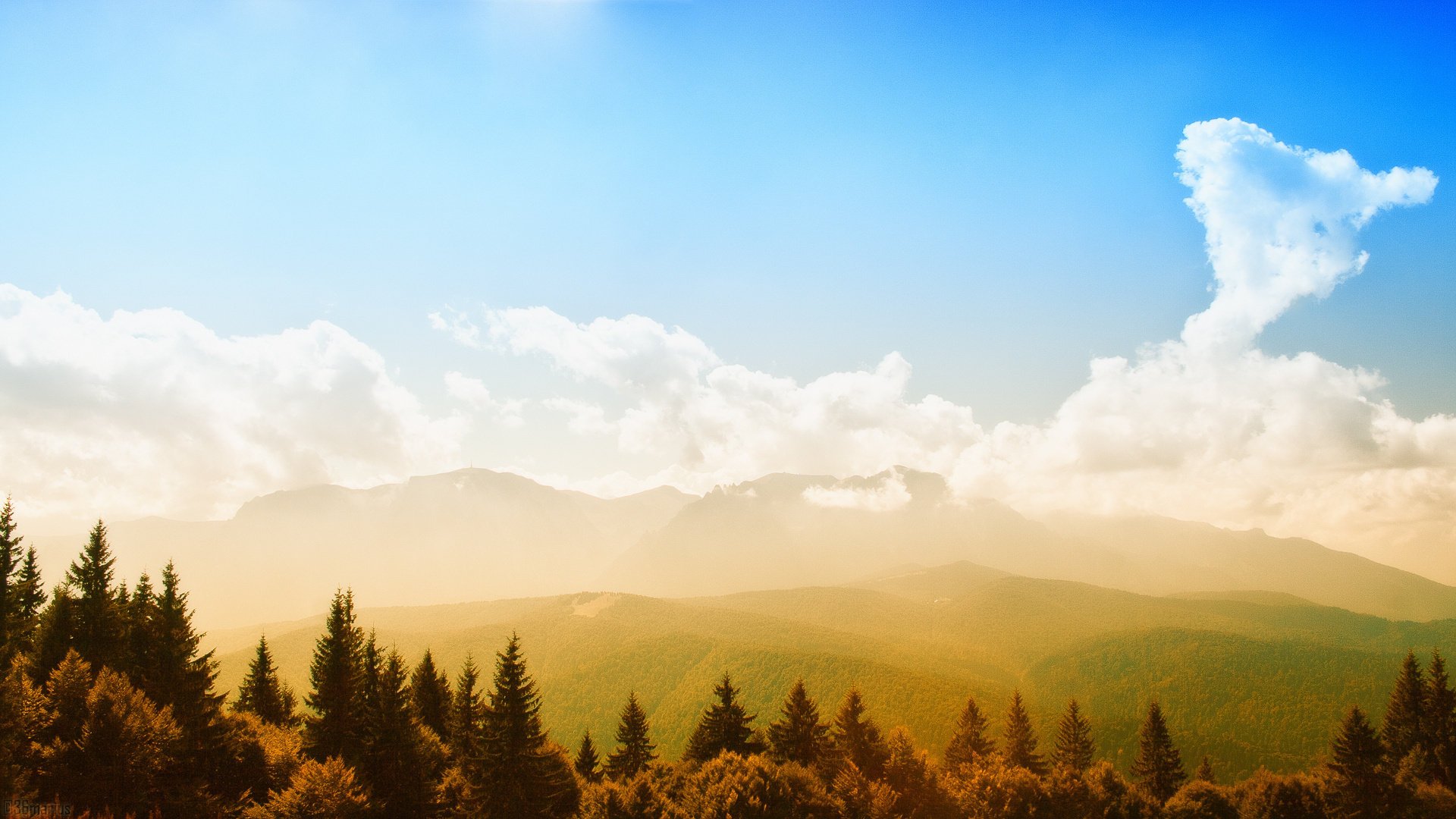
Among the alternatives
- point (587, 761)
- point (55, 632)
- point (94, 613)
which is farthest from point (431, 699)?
point (55, 632)

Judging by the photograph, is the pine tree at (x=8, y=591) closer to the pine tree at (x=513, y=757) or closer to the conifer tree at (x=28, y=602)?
the conifer tree at (x=28, y=602)

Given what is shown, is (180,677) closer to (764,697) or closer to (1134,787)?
(1134,787)

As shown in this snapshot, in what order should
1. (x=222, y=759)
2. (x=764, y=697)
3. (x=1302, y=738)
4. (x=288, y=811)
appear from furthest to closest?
(x=764, y=697) < (x=1302, y=738) < (x=222, y=759) < (x=288, y=811)

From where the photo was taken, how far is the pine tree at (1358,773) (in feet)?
178

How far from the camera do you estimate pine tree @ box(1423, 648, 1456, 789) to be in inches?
2386

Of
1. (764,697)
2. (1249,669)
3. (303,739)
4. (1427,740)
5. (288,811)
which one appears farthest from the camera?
(1249,669)

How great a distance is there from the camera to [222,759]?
34.2 meters

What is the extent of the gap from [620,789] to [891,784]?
25.6 meters

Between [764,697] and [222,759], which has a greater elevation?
[222,759]

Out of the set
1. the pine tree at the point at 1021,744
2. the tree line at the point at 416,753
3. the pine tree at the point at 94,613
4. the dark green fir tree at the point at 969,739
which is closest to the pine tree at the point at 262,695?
the tree line at the point at 416,753

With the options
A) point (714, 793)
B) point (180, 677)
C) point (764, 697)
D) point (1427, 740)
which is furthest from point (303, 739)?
point (764, 697)

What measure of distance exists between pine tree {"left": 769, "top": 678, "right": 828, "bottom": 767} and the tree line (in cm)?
16

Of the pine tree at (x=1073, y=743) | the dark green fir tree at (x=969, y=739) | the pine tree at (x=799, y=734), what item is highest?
the pine tree at (x=799, y=734)

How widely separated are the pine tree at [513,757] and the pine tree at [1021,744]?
53.3 m
